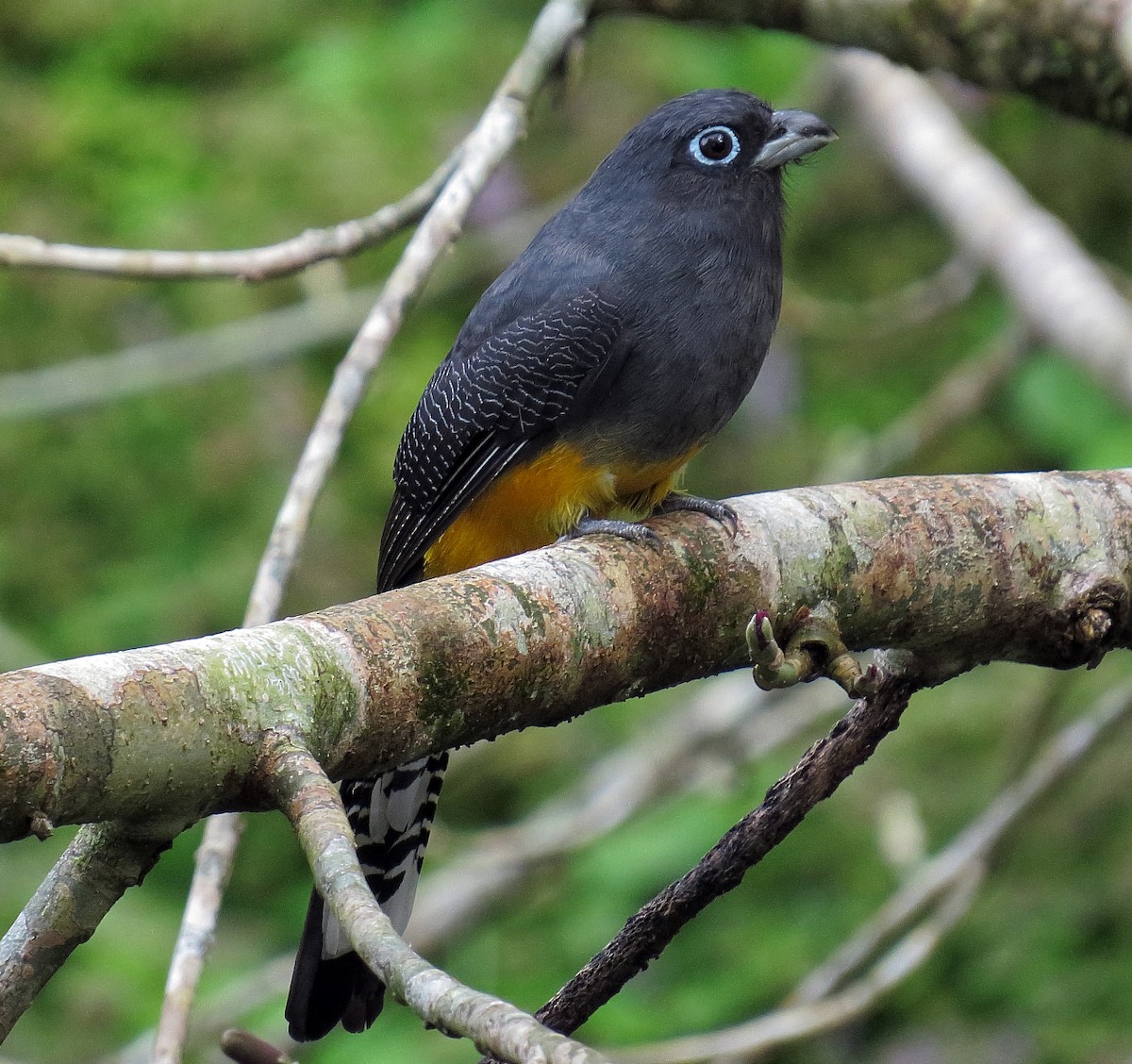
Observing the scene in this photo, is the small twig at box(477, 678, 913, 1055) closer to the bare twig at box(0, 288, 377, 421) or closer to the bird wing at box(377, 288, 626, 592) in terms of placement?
the bird wing at box(377, 288, 626, 592)

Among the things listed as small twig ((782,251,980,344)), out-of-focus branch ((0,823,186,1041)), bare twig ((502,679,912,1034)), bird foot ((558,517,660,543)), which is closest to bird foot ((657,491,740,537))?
bird foot ((558,517,660,543))

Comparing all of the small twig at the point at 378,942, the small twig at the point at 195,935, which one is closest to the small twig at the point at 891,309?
the small twig at the point at 195,935

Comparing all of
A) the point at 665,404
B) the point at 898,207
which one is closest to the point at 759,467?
the point at 898,207

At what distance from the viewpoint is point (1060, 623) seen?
2859 mm

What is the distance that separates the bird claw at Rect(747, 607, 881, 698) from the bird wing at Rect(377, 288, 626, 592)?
4.29 feet

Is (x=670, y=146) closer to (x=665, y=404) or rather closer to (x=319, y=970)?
(x=665, y=404)

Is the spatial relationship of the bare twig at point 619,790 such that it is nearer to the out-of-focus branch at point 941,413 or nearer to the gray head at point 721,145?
the out-of-focus branch at point 941,413

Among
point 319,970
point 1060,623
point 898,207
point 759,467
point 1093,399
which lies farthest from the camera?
point 898,207

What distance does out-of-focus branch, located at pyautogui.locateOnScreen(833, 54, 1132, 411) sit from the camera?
5031mm

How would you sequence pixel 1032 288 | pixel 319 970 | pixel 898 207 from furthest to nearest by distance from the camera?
pixel 898 207 → pixel 1032 288 → pixel 319 970

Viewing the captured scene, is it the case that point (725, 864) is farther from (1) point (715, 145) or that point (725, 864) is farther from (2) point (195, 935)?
(1) point (715, 145)

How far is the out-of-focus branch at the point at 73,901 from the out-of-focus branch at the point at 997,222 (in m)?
3.31

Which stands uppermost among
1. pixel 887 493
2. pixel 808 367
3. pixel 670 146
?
pixel 670 146

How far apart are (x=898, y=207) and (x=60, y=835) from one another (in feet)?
17.3
